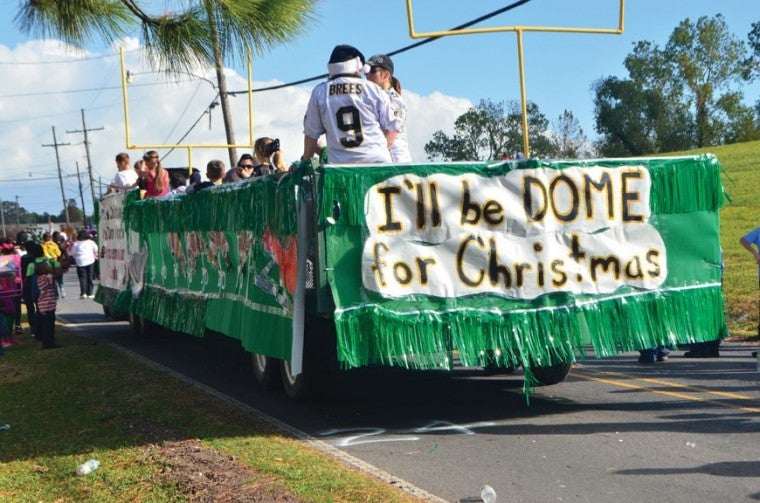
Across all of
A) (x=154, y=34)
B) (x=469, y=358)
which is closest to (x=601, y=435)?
(x=469, y=358)

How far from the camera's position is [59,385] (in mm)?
10672

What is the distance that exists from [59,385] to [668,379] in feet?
20.3

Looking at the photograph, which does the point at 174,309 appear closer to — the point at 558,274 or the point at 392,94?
the point at 392,94

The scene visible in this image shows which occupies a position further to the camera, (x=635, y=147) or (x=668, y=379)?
(x=635, y=147)

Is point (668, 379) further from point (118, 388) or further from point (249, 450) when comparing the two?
point (118, 388)

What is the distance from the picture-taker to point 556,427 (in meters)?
7.79

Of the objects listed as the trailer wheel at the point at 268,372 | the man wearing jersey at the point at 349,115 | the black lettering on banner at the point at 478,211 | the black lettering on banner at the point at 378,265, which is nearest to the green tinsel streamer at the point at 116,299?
the trailer wheel at the point at 268,372

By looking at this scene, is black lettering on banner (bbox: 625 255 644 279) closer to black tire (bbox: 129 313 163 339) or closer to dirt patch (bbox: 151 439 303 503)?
dirt patch (bbox: 151 439 303 503)

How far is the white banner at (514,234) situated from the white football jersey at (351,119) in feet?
2.30

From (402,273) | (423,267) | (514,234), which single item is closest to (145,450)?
(402,273)

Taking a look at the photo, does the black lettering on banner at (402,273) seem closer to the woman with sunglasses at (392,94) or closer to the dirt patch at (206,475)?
the woman with sunglasses at (392,94)

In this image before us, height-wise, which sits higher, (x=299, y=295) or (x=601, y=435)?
(x=299, y=295)

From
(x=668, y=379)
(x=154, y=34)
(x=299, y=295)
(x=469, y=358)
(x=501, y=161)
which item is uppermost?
(x=154, y=34)

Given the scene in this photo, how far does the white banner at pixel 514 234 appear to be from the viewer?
7430 mm
